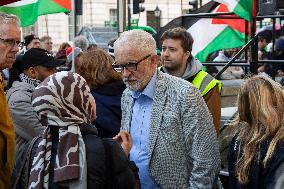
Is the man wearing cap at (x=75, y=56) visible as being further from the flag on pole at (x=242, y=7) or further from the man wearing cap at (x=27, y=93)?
the flag on pole at (x=242, y=7)

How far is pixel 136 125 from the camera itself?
351cm

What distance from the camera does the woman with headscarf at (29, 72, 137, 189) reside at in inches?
104

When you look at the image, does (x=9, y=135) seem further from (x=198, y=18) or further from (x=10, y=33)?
(x=198, y=18)

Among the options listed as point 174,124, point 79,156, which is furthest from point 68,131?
point 174,124

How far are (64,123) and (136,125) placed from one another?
2.95 feet

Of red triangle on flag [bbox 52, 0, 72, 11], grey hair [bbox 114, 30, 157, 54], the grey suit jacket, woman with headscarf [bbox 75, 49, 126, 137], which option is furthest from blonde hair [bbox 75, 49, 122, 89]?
red triangle on flag [bbox 52, 0, 72, 11]

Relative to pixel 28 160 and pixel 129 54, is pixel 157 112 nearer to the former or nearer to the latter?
pixel 129 54

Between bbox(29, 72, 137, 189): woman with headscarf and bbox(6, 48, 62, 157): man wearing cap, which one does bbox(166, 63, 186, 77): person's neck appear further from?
bbox(29, 72, 137, 189): woman with headscarf

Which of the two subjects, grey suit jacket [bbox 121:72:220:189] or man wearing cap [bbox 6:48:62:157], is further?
man wearing cap [bbox 6:48:62:157]

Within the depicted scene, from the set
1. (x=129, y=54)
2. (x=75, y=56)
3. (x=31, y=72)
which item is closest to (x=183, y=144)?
(x=129, y=54)

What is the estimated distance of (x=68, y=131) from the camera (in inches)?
105

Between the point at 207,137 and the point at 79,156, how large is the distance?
3.18 feet

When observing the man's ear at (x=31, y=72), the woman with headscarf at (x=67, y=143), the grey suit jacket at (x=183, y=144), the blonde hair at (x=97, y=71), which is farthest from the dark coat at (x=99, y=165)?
the man's ear at (x=31, y=72)

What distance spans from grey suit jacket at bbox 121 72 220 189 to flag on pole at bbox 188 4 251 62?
142 inches
